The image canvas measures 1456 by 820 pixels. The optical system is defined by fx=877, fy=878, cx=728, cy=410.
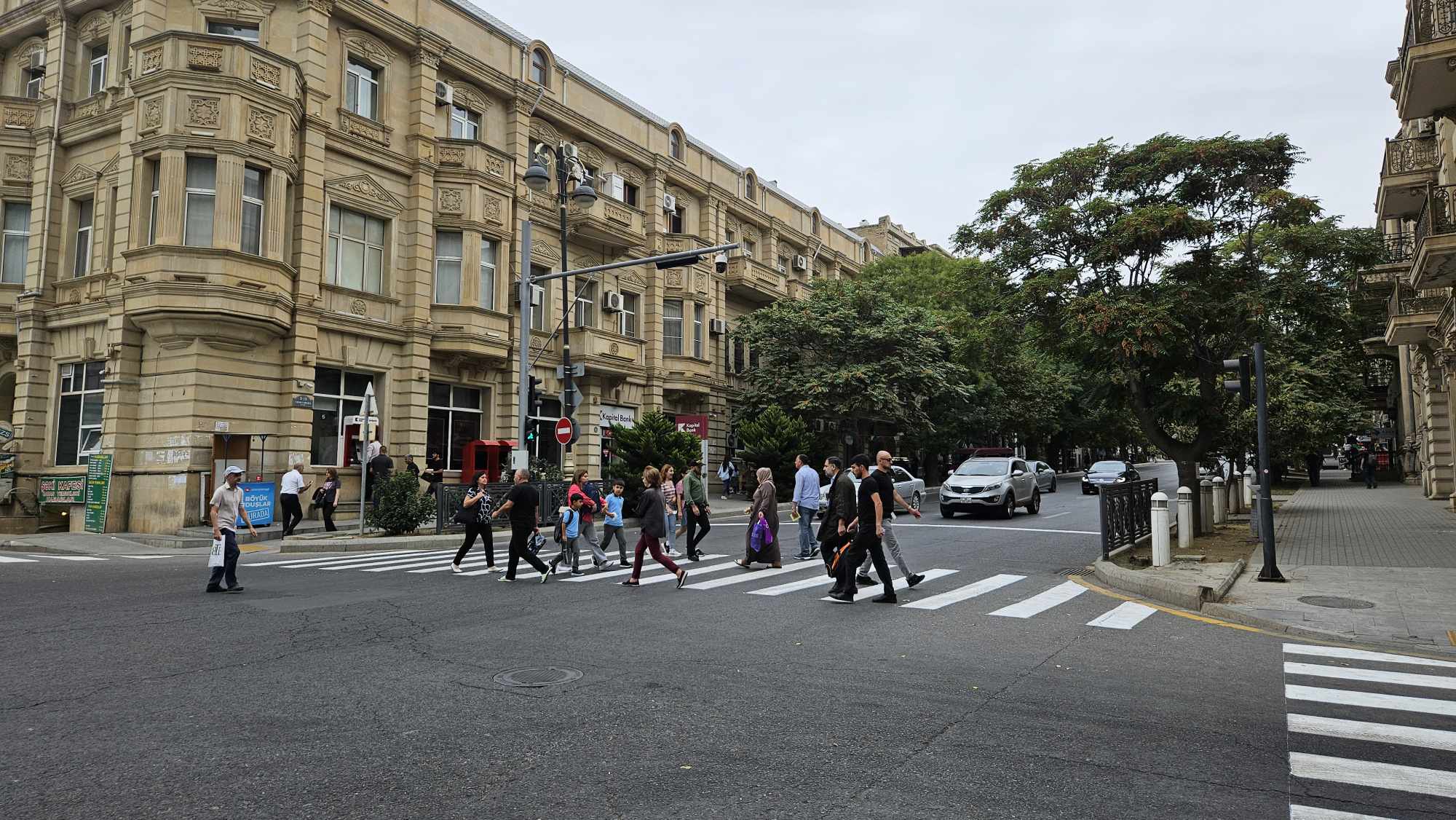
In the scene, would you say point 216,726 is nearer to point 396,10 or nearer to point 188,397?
point 188,397

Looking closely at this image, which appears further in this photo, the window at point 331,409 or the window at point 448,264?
the window at point 448,264

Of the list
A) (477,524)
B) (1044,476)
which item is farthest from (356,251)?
(1044,476)

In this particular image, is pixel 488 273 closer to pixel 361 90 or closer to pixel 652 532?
pixel 361 90

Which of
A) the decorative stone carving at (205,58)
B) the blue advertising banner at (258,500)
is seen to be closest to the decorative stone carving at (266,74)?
the decorative stone carving at (205,58)

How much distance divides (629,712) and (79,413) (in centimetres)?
2254

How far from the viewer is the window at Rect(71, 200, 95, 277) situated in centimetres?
2264

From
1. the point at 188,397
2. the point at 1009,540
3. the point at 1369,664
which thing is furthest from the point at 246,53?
the point at 1369,664

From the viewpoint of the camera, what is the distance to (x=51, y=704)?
5.85m

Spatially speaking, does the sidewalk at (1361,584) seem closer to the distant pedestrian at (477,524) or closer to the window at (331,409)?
the distant pedestrian at (477,524)

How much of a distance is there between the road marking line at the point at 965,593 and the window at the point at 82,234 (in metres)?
23.0

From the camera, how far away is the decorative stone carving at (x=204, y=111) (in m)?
20.0

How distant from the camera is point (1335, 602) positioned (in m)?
10.3

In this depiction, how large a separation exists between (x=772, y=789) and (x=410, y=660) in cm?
405

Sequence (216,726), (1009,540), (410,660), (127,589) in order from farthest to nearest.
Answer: (1009,540), (127,589), (410,660), (216,726)
